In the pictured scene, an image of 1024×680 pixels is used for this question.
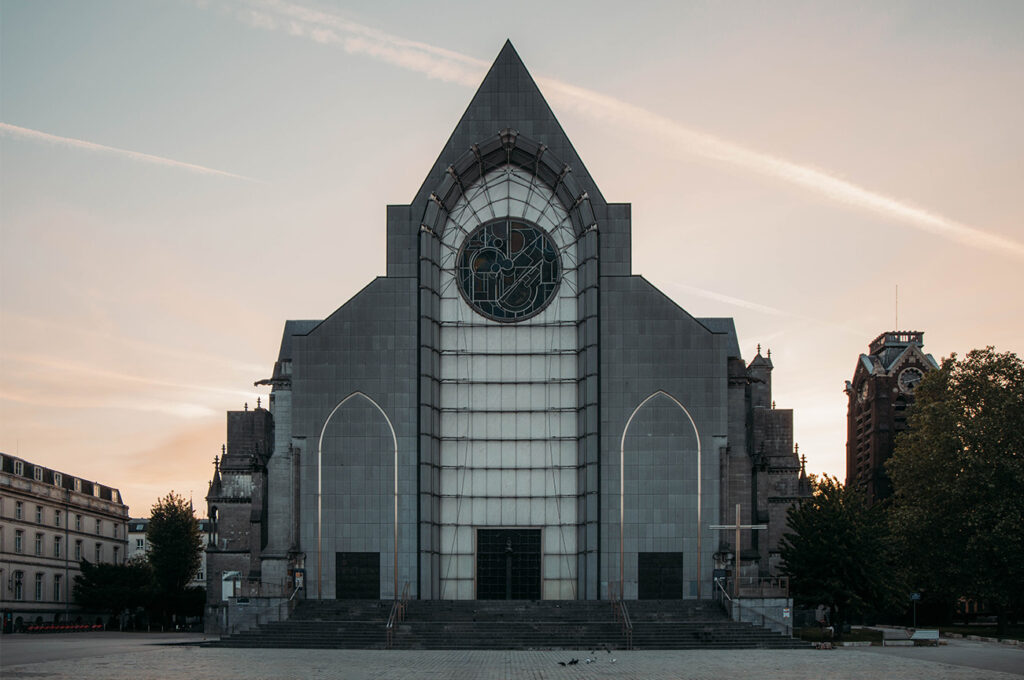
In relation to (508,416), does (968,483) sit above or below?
below

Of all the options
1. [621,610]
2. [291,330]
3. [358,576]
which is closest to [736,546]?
[621,610]

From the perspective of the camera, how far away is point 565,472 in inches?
2162

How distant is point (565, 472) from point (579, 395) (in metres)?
3.86

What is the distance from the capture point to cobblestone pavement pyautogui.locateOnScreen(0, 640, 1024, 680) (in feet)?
97.5

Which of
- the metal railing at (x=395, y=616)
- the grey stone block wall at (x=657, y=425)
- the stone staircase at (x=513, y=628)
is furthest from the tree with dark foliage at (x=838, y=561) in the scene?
the metal railing at (x=395, y=616)

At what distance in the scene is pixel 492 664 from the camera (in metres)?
33.8

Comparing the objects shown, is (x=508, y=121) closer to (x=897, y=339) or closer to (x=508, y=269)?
(x=508, y=269)

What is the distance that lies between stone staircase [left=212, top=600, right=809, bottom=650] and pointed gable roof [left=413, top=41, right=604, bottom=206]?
2053 centimetres

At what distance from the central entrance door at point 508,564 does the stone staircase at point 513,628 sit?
599 cm

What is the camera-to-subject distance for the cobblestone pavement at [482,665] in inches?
1169

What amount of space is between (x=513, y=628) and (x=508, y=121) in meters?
25.8

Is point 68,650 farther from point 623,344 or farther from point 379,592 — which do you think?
point 623,344

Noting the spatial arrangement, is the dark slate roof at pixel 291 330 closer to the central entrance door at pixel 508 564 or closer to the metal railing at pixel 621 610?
the central entrance door at pixel 508 564

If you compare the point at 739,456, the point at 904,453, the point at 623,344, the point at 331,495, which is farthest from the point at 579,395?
the point at 904,453
